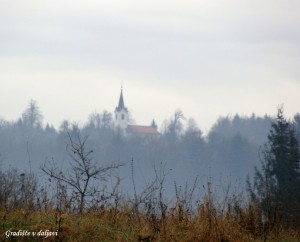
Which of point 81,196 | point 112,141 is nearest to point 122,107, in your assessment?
point 112,141

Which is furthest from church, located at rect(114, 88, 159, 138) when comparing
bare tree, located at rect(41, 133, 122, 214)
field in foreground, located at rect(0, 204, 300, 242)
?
field in foreground, located at rect(0, 204, 300, 242)

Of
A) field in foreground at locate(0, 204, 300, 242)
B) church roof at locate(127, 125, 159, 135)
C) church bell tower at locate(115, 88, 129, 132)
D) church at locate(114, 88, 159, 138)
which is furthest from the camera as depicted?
church bell tower at locate(115, 88, 129, 132)

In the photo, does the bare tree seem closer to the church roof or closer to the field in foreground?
the field in foreground

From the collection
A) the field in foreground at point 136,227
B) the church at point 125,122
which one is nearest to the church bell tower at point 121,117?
the church at point 125,122

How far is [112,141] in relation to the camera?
9700 cm

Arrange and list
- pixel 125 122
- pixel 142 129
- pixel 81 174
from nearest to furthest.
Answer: pixel 81 174, pixel 142 129, pixel 125 122

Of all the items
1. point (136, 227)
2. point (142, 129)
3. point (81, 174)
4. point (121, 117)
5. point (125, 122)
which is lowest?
point (136, 227)

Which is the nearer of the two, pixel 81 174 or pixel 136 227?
pixel 136 227

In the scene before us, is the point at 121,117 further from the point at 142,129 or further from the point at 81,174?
the point at 81,174

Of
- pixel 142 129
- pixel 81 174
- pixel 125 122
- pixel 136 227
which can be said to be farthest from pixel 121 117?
pixel 136 227

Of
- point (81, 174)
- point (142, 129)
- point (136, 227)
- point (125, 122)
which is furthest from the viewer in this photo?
point (125, 122)

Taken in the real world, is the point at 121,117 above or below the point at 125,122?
above

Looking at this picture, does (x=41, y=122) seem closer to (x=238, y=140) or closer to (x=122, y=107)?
(x=122, y=107)

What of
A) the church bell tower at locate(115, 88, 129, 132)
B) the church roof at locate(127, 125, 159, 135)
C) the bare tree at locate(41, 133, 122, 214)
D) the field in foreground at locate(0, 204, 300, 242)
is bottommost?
the field in foreground at locate(0, 204, 300, 242)
